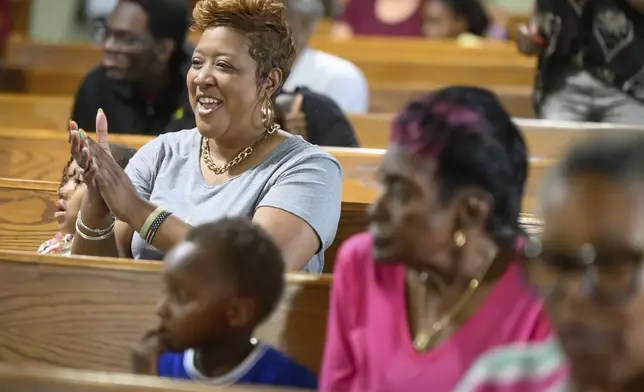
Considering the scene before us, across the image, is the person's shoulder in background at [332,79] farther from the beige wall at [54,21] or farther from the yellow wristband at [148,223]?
the beige wall at [54,21]

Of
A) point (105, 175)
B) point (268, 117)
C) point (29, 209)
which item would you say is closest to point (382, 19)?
point (29, 209)

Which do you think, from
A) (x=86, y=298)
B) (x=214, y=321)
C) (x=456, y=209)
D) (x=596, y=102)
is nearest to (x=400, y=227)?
(x=456, y=209)

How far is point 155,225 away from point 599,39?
1418 mm

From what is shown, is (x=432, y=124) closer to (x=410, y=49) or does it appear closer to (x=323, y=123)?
(x=323, y=123)

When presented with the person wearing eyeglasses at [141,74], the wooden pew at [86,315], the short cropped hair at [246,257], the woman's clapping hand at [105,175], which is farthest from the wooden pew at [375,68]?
the short cropped hair at [246,257]

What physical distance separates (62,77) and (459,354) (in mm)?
2934

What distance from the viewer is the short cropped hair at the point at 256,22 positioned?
75.0 inches

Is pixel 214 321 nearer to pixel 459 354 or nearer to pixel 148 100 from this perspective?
pixel 459 354

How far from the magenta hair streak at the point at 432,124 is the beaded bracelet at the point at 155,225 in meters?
0.56

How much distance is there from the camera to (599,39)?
8.92 ft

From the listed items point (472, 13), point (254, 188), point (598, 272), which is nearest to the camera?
point (598, 272)

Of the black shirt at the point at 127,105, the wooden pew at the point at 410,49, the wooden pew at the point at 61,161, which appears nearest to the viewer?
the wooden pew at the point at 61,161

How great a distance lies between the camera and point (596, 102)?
9.15 ft

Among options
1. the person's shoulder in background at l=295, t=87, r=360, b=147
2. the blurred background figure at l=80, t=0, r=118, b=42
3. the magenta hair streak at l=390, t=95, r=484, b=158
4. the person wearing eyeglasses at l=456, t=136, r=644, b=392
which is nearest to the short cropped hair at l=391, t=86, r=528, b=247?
the magenta hair streak at l=390, t=95, r=484, b=158
